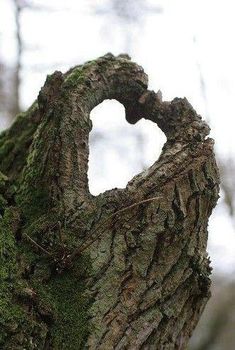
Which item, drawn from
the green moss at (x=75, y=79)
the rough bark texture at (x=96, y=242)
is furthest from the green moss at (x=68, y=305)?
the green moss at (x=75, y=79)

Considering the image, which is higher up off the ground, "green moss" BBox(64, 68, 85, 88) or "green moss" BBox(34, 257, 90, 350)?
"green moss" BBox(64, 68, 85, 88)

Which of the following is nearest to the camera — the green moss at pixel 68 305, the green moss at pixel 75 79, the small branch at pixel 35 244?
the green moss at pixel 68 305

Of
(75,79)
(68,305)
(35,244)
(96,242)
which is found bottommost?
A: (68,305)

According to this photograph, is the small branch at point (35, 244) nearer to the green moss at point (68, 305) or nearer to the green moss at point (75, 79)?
the green moss at point (68, 305)

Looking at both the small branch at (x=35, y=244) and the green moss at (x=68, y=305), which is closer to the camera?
the green moss at (x=68, y=305)

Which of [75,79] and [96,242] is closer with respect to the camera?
[96,242]

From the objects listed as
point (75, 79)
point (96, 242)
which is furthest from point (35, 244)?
point (75, 79)

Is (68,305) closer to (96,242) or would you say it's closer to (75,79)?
(96,242)

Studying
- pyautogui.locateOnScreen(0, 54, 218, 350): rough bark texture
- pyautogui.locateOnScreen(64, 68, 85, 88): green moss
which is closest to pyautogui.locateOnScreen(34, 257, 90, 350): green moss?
pyautogui.locateOnScreen(0, 54, 218, 350): rough bark texture

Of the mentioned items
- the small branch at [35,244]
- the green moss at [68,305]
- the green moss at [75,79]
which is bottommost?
the green moss at [68,305]

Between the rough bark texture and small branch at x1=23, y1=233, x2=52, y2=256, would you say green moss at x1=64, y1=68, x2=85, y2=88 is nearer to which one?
the rough bark texture
